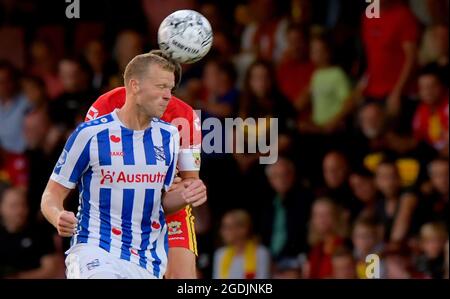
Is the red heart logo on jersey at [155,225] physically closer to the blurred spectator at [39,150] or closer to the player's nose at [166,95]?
the player's nose at [166,95]

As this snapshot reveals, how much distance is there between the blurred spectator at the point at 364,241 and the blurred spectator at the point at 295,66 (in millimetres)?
1932

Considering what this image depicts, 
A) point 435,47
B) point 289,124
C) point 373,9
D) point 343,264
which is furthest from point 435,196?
point 373,9

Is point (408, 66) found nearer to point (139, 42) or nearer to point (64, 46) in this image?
point (139, 42)

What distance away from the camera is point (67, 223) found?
777cm

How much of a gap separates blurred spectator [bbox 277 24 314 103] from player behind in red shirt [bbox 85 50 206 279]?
4.60 meters

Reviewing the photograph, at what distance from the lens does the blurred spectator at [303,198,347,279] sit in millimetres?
12305

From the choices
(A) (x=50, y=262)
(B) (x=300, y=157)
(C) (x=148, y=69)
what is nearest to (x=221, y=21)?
(B) (x=300, y=157)

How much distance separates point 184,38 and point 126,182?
45.3 inches

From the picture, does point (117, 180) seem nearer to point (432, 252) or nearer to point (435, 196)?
point (432, 252)

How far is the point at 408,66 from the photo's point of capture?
13.2 m

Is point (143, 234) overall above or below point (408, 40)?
below

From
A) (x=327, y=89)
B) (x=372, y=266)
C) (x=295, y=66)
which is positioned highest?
(x=295, y=66)

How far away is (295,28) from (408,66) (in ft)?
3.93

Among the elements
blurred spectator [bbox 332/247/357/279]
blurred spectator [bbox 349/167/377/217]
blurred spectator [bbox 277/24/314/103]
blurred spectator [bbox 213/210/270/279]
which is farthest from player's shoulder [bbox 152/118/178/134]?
blurred spectator [bbox 277/24/314/103]
